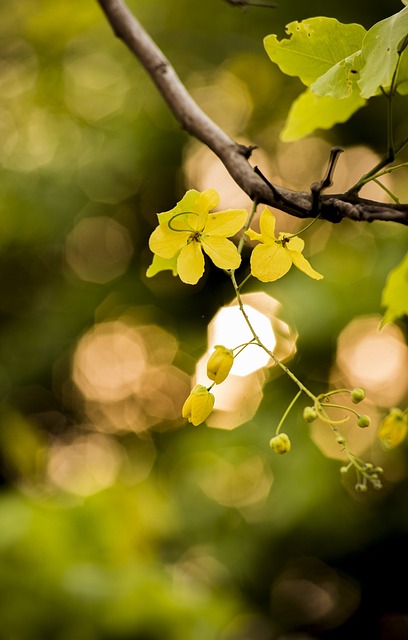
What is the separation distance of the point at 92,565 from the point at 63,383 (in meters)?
2.09

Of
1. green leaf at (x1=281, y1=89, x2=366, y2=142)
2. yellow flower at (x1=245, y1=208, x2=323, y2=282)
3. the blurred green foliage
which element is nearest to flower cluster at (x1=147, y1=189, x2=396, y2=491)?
yellow flower at (x1=245, y1=208, x2=323, y2=282)

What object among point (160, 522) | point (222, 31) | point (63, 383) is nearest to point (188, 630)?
point (160, 522)

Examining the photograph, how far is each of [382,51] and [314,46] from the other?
0.09 m

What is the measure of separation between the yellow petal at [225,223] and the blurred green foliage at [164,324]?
1721 millimetres

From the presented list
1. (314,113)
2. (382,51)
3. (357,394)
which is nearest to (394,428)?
(357,394)

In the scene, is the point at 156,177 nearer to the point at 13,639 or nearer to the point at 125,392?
the point at 125,392

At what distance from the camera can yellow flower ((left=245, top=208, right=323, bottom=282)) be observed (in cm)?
45

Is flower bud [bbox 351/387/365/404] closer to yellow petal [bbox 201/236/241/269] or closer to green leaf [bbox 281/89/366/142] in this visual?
yellow petal [bbox 201/236/241/269]

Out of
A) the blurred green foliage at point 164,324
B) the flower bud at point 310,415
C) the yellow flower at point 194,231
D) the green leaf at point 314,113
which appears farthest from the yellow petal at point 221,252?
the blurred green foliage at point 164,324

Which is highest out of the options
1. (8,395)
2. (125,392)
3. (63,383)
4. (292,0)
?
(292,0)

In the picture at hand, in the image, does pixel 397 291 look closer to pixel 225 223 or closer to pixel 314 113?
pixel 225 223

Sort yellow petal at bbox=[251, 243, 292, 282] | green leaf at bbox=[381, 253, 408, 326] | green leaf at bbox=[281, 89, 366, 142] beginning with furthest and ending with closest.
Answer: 1. green leaf at bbox=[281, 89, 366, 142]
2. yellow petal at bbox=[251, 243, 292, 282]
3. green leaf at bbox=[381, 253, 408, 326]

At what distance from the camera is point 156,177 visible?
376 cm

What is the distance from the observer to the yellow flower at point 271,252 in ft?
1.48
